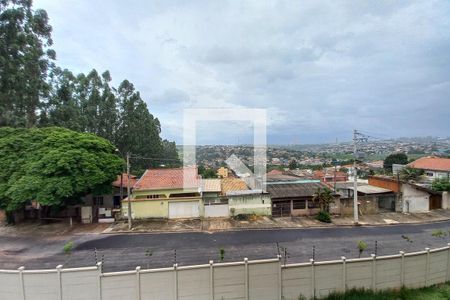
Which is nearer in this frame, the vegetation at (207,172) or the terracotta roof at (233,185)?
the terracotta roof at (233,185)

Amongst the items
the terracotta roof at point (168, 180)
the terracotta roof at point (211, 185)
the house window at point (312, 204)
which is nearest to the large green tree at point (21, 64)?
the terracotta roof at point (168, 180)

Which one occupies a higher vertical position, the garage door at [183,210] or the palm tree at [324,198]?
the palm tree at [324,198]

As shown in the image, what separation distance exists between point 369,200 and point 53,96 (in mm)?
29403

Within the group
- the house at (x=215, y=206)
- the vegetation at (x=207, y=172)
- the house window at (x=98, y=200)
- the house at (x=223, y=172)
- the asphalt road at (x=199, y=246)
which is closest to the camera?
the asphalt road at (x=199, y=246)

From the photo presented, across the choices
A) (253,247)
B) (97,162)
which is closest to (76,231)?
(97,162)

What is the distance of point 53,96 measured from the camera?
2580 centimetres

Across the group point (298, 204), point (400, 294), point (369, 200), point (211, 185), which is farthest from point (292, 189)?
point (400, 294)

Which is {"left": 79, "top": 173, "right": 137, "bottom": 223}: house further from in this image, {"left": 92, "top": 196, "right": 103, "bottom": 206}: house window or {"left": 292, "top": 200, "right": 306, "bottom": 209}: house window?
{"left": 292, "top": 200, "right": 306, "bottom": 209}: house window

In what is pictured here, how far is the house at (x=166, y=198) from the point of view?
1936cm

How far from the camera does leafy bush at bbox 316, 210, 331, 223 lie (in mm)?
18969

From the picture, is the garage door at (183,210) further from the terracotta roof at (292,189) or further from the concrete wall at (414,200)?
the concrete wall at (414,200)

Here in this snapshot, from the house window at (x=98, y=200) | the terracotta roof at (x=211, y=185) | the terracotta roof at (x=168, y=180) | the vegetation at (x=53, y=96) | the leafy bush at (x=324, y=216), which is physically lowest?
the leafy bush at (x=324, y=216)

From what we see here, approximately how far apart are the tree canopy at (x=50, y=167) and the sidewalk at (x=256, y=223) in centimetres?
342

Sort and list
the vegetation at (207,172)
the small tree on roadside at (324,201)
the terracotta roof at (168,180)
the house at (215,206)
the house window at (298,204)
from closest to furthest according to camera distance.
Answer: the small tree on roadside at (324,201) < the house at (215,206) < the house window at (298,204) < the terracotta roof at (168,180) < the vegetation at (207,172)
